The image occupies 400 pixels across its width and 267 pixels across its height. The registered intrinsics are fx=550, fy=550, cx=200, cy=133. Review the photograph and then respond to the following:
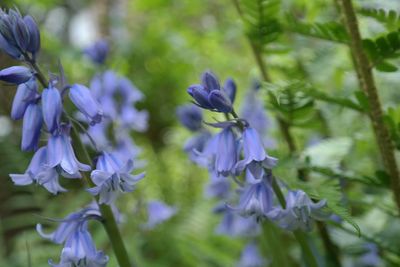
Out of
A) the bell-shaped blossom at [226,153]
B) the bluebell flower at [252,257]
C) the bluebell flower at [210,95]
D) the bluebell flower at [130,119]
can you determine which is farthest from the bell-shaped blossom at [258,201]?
the bluebell flower at [130,119]

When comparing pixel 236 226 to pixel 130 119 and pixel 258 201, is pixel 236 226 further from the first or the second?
pixel 258 201

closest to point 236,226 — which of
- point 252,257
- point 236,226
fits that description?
point 236,226

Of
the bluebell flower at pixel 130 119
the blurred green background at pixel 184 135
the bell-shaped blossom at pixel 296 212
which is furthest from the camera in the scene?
the bluebell flower at pixel 130 119

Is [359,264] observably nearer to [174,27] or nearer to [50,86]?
[50,86]

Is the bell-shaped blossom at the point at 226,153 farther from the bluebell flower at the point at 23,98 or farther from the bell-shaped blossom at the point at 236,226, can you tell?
the bell-shaped blossom at the point at 236,226

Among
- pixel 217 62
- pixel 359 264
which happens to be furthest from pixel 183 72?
pixel 359 264

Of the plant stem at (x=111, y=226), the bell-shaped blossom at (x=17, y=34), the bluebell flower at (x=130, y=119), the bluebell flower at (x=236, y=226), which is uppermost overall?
the bell-shaped blossom at (x=17, y=34)
